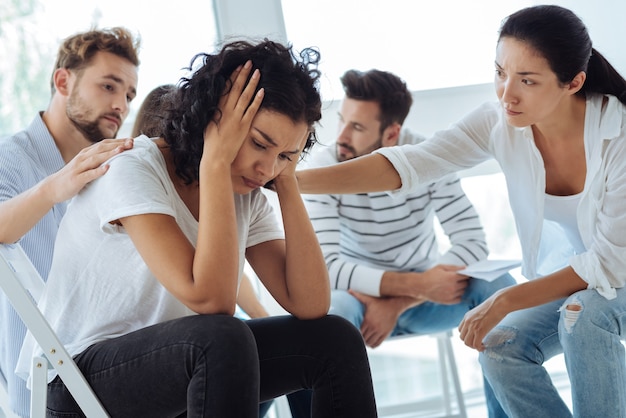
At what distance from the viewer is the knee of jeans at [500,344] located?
1.72 meters

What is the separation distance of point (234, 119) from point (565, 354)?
90 cm

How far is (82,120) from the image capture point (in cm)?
193

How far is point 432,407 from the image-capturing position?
290cm

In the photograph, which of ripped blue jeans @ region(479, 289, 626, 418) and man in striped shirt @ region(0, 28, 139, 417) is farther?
ripped blue jeans @ region(479, 289, 626, 418)

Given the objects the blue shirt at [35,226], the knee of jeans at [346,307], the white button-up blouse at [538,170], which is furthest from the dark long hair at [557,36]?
the blue shirt at [35,226]

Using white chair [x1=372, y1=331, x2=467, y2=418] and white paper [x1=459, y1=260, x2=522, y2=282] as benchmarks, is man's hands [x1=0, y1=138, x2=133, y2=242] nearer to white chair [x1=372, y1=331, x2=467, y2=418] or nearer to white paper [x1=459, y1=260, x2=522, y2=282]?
white paper [x1=459, y1=260, x2=522, y2=282]

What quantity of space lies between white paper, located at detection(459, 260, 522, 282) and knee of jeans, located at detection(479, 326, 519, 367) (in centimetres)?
28

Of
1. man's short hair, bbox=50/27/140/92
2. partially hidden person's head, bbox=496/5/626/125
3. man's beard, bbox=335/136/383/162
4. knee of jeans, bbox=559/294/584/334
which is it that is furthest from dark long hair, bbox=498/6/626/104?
man's short hair, bbox=50/27/140/92

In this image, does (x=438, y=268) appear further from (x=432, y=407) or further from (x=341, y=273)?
(x=432, y=407)

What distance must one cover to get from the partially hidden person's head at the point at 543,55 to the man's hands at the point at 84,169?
35.0 inches

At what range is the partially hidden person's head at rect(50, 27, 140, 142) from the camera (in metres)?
1.96

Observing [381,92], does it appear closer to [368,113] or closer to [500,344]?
[368,113]

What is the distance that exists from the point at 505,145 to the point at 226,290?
2.98ft

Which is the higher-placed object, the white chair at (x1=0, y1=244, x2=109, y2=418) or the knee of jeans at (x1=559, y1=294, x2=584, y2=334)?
the white chair at (x1=0, y1=244, x2=109, y2=418)
